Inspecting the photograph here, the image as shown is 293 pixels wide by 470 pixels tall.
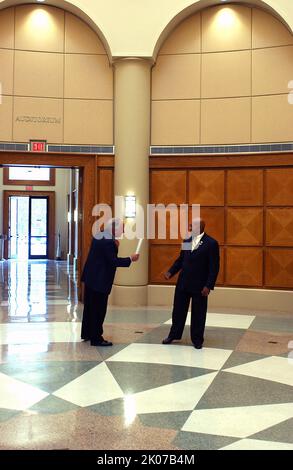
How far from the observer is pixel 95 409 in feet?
14.0

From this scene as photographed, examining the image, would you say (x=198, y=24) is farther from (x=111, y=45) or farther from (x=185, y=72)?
(x=111, y=45)

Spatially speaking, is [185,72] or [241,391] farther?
[185,72]

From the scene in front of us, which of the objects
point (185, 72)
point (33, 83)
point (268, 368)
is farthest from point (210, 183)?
point (268, 368)

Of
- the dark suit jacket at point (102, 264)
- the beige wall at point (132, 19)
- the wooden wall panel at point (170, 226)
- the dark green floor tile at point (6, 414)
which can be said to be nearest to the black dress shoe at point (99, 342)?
the dark suit jacket at point (102, 264)

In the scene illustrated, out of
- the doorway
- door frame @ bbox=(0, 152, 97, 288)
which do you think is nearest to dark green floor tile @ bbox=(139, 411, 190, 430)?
door frame @ bbox=(0, 152, 97, 288)

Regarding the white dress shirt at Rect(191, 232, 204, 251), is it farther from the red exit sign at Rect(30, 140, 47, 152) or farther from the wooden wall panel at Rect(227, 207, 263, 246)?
the red exit sign at Rect(30, 140, 47, 152)

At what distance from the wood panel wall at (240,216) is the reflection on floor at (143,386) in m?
1.57

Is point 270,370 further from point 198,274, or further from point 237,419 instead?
point 237,419

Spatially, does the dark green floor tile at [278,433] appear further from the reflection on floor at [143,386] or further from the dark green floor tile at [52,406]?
the dark green floor tile at [52,406]

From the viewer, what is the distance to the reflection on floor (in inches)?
146

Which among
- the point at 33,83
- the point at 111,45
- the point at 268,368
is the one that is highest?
the point at 111,45

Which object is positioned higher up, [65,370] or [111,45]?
[111,45]

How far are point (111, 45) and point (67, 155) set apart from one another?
2098 mm

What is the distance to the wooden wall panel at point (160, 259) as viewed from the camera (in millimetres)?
10336
